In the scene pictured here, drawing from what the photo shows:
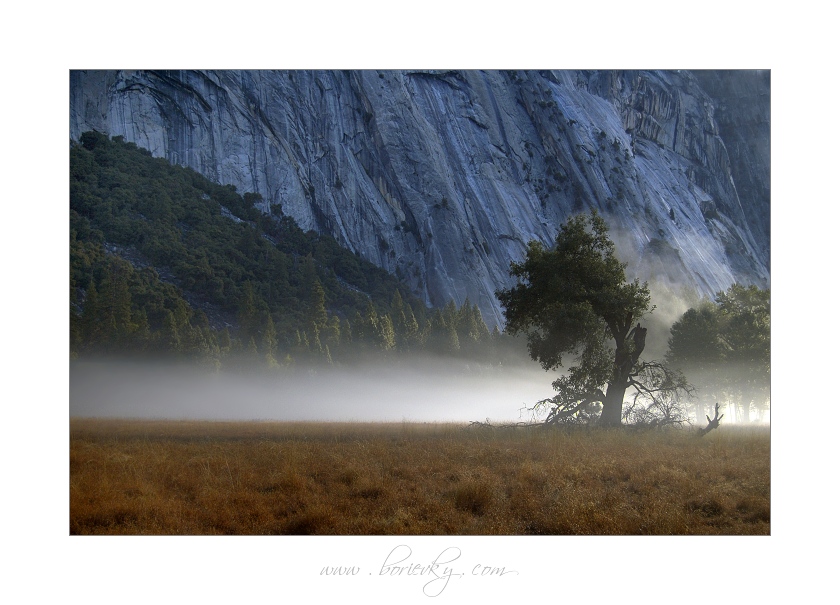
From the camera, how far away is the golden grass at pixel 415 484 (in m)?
8.80

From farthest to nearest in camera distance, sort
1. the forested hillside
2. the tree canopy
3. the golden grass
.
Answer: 1. the forested hillside
2. the tree canopy
3. the golden grass

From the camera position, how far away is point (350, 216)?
120ft

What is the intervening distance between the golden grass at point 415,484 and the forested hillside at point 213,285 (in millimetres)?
3773

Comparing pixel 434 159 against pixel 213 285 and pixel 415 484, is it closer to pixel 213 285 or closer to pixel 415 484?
pixel 213 285

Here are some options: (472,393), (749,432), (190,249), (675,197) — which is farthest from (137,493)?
(675,197)

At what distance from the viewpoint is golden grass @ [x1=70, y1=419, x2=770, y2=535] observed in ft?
28.9

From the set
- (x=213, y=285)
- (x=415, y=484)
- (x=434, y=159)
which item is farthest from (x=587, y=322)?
(x=434, y=159)

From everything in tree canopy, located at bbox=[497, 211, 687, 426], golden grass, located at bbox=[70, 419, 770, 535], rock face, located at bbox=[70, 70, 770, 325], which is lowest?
golden grass, located at bbox=[70, 419, 770, 535]

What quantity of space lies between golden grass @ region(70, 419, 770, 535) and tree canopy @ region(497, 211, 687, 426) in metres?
1.76

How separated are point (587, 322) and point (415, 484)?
635 centimetres

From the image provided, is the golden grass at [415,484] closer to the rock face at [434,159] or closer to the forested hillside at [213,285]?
the forested hillside at [213,285]

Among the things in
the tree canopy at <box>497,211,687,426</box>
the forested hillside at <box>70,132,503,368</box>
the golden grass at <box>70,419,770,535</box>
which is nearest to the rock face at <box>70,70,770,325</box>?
the forested hillside at <box>70,132,503,368</box>

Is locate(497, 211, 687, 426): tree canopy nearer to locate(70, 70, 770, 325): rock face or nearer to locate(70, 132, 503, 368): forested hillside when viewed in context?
locate(70, 132, 503, 368): forested hillside
